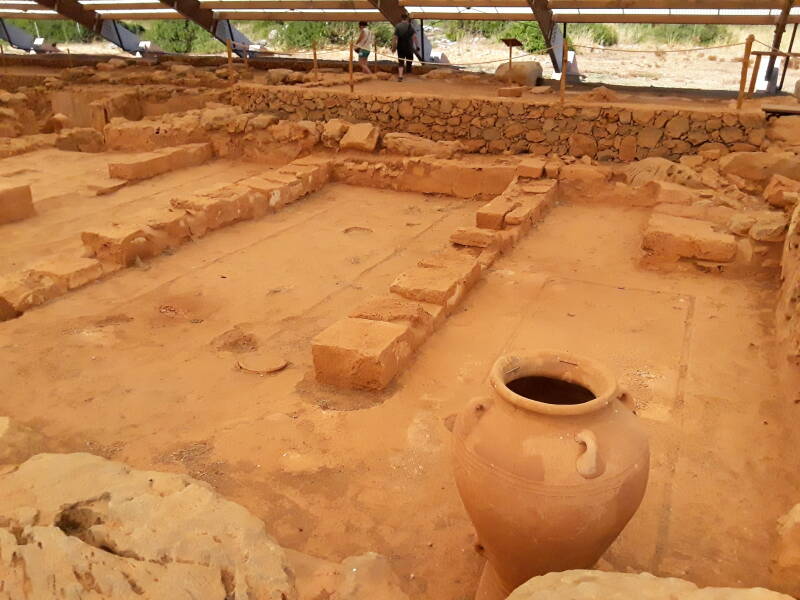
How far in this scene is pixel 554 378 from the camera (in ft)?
8.96

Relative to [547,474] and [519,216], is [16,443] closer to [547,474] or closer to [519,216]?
[547,474]

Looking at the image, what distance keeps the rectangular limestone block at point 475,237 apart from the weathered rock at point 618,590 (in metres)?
4.72

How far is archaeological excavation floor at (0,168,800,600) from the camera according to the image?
10.3 ft

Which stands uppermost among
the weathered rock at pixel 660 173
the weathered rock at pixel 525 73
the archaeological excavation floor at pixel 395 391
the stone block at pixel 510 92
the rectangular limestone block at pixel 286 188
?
the weathered rock at pixel 525 73

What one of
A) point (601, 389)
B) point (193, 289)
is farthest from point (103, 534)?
point (193, 289)

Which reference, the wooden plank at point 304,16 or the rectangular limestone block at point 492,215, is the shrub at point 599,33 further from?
the rectangular limestone block at point 492,215

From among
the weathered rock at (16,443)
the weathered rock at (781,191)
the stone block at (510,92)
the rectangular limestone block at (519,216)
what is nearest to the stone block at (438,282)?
the rectangular limestone block at (519,216)

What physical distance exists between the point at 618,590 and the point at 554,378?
980 millimetres

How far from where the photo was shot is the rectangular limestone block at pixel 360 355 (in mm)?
4215

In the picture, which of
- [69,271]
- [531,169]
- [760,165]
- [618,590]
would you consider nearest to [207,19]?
[531,169]

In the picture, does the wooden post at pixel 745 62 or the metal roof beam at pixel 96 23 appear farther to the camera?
the metal roof beam at pixel 96 23

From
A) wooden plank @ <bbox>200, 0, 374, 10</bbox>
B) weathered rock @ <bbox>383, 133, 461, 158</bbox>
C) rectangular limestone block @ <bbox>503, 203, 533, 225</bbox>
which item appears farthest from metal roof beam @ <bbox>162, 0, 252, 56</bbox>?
rectangular limestone block @ <bbox>503, 203, 533, 225</bbox>

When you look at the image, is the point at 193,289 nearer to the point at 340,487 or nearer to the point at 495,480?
the point at 340,487

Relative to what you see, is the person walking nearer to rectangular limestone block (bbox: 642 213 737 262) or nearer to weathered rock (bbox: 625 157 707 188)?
weathered rock (bbox: 625 157 707 188)
